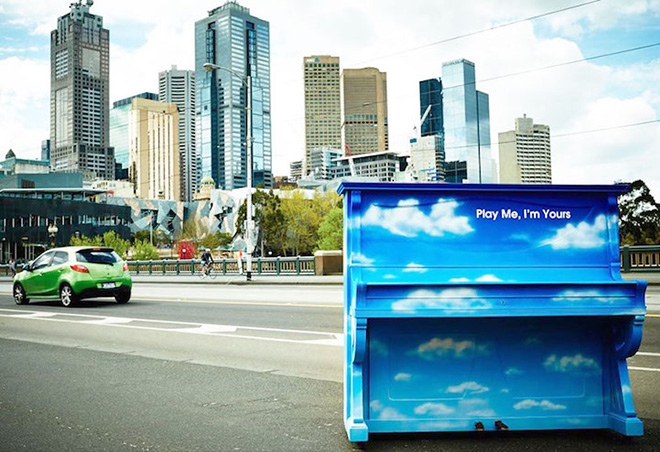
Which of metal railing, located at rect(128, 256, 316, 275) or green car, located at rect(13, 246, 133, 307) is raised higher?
green car, located at rect(13, 246, 133, 307)

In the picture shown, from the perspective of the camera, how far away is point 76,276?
17.3 m

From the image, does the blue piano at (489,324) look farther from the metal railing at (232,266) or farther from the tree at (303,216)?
the tree at (303,216)

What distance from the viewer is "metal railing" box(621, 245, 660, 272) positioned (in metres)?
27.0

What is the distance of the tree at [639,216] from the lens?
41062 mm

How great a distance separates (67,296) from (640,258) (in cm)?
2312

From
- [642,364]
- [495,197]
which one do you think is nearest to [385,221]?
[495,197]

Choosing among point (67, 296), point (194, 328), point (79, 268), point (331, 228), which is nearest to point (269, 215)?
point (331, 228)

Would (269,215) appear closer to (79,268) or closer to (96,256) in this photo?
(96,256)

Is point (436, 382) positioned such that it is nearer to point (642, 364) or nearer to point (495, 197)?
point (495, 197)

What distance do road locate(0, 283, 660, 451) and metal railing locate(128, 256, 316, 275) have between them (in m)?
24.6

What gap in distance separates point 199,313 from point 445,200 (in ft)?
36.1

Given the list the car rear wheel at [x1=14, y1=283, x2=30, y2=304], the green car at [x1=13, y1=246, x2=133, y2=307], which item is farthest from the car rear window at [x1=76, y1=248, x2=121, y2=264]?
the car rear wheel at [x1=14, y1=283, x2=30, y2=304]

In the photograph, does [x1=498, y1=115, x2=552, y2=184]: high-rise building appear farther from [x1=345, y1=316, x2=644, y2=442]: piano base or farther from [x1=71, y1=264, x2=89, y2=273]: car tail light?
[x1=345, y1=316, x2=644, y2=442]: piano base

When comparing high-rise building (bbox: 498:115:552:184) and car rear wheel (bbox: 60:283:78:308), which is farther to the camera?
high-rise building (bbox: 498:115:552:184)
